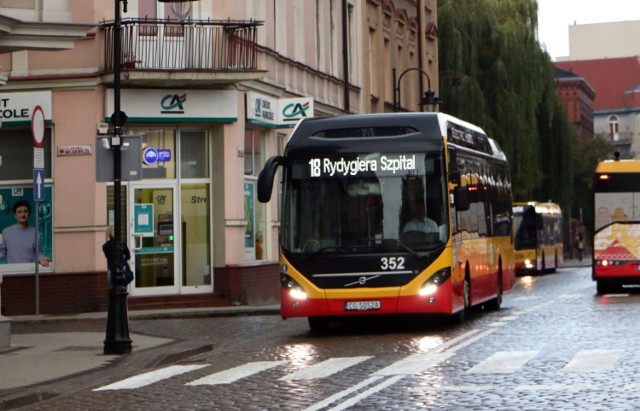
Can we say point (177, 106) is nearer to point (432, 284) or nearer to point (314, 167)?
point (314, 167)

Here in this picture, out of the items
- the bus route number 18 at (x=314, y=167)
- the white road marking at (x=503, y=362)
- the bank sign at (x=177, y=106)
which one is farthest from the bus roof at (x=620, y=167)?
the white road marking at (x=503, y=362)

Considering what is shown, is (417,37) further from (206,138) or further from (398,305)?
(398,305)

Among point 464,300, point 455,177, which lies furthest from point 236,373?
point 464,300

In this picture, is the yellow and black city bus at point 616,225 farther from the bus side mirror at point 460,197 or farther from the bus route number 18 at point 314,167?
the bus route number 18 at point 314,167

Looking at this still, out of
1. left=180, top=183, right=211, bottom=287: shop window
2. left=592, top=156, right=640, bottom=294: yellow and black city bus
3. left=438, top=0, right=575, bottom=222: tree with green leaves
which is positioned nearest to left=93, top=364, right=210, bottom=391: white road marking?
left=180, top=183, right=211, bottom=287: shop window

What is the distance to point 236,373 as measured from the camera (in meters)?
16.9

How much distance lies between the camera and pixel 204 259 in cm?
3250

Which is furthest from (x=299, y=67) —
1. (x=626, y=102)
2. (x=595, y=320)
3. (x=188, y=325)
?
(x=626, y=102)

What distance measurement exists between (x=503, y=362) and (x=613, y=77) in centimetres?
16071

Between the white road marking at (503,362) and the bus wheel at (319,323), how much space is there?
5696 mm

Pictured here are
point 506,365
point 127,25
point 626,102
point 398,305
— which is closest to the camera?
point 506,365

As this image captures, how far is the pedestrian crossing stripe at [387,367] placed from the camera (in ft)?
52.4

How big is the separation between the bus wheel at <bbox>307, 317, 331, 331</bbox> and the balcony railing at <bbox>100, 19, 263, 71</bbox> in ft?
28.1

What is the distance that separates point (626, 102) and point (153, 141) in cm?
14957
